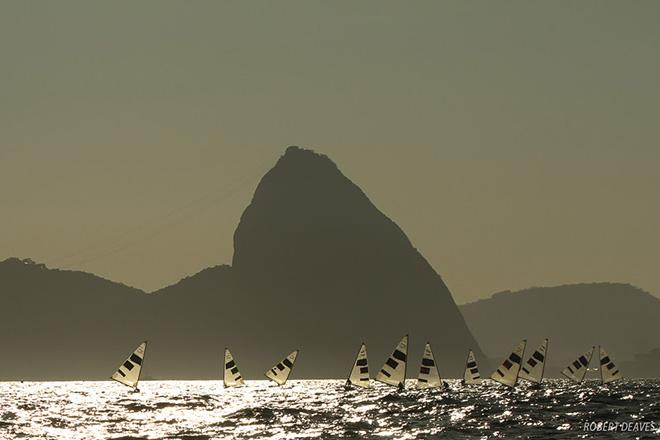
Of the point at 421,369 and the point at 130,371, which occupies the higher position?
the point at 130,371

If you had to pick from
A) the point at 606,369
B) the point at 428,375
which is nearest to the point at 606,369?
the point at 606,369

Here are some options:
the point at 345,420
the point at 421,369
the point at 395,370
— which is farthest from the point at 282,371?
the point at 345,420

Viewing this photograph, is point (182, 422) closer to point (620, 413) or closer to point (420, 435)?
point (420, 435)

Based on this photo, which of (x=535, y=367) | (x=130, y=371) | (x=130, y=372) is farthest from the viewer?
(x=130, y=372)


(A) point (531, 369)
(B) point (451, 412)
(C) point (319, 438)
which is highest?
(A) point (531, 369)

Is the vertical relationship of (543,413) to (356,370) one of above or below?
below

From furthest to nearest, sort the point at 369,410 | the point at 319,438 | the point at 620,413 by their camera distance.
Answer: the point at 369,410 < the point at 620,413 < the point at 319,438

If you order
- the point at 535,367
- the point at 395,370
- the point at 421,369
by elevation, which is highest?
the point at 421,369

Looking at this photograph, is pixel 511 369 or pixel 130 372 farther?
pixel 130 372

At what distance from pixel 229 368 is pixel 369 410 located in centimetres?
6425

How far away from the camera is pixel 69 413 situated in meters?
87.1

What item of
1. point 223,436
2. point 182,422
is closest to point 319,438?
point 223,436

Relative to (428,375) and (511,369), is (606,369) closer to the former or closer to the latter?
(511,369)

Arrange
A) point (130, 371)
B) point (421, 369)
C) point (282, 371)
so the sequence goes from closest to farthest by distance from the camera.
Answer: point (421, 369), point (130, 371), point (282, 371)
